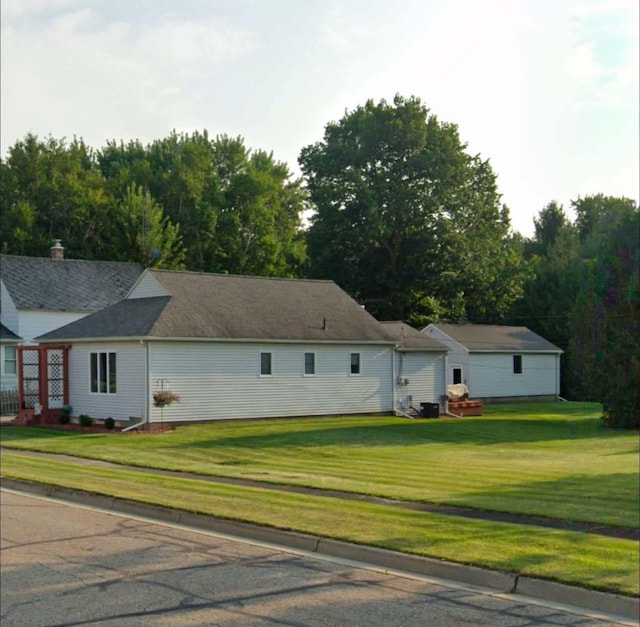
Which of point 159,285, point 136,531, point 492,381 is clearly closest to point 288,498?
point 136,531

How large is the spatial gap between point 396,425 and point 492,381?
911 inches

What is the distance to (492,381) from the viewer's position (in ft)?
183

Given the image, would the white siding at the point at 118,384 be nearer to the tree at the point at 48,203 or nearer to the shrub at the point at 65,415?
the shrub at the point at 65,415

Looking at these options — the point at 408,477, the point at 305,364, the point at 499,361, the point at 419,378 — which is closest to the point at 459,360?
the point at 499,361

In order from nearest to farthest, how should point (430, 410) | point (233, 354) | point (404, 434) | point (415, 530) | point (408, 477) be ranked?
point (415, 530) → point (408, 477) → point (404, 434) → point (233, 354) → point (430, 410)

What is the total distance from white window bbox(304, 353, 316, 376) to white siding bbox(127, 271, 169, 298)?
634 cm

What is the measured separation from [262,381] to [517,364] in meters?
26.9

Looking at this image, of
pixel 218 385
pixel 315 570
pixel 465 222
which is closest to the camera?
pixel 315 570

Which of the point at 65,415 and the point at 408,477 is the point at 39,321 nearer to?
the point at 65,415

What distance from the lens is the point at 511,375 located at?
57.0 m

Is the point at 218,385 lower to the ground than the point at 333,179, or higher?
lower

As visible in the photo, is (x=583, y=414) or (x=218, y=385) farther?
(x=583, y=414)

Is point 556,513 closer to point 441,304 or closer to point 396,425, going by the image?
point 396,425

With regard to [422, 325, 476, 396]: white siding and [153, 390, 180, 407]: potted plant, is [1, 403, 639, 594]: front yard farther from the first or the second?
[422, 325, 476, 396]: white siding
